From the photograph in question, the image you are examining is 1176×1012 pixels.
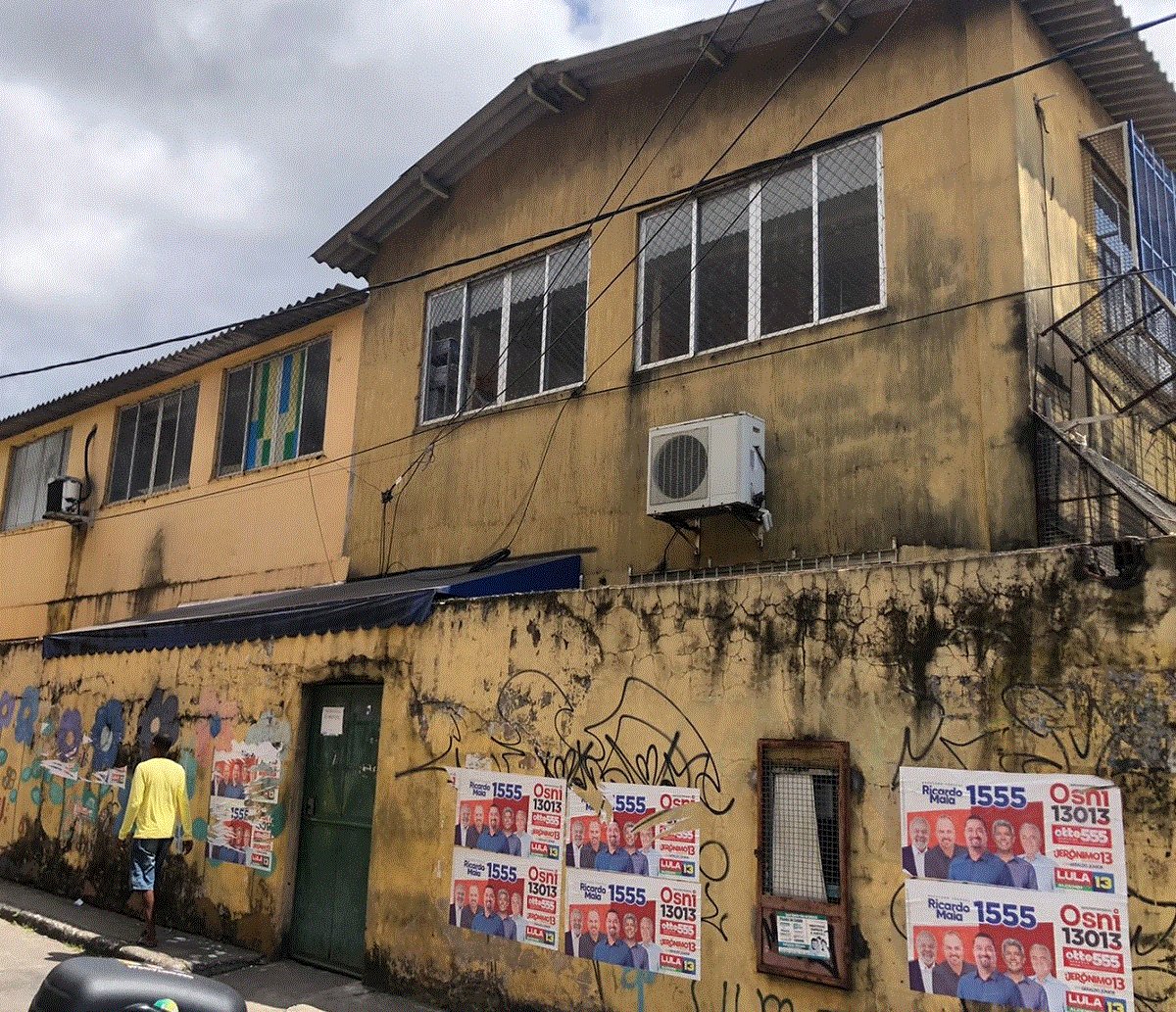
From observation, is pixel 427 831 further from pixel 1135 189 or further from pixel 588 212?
pixel 1135 189

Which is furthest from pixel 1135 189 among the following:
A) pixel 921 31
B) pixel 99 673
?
pixel 99 673

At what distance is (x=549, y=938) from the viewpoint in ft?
22.4

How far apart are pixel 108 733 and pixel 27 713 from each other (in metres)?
2.18

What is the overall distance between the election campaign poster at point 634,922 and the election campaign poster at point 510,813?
0.32 meters

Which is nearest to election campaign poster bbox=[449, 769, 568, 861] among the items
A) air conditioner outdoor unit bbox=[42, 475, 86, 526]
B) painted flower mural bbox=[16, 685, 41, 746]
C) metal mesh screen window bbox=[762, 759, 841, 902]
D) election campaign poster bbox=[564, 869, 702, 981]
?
election campaign poster bbox=[564, 869, 702, 981]

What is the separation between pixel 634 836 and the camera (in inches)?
258

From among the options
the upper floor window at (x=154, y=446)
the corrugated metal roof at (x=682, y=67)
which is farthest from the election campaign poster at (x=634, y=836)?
the upper floor window at (x=154, y=446)

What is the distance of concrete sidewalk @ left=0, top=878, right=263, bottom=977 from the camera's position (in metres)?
8.41

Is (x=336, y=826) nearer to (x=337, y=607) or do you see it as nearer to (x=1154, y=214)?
(x=337, y=607)

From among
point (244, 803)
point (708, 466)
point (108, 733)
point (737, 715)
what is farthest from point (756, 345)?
point (108, 733)

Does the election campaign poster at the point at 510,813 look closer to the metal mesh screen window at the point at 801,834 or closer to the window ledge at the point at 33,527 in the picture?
the metal mesh screen window at the point at 801,834

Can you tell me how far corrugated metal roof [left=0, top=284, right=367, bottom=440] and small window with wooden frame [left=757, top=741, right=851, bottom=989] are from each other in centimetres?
706

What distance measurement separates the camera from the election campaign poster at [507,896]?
690 centimetres

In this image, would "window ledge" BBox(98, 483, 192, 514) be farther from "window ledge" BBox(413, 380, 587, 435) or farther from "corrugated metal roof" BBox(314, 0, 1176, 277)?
"window ledge" BBox(413, 380, 587, 435)
